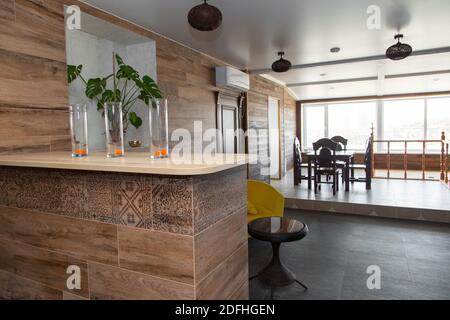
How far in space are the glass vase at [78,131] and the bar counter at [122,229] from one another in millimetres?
160

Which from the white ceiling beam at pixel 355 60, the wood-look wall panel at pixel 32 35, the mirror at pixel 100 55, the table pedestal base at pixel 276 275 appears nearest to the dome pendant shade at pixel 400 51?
the white ceiling beam at pixel 355 60

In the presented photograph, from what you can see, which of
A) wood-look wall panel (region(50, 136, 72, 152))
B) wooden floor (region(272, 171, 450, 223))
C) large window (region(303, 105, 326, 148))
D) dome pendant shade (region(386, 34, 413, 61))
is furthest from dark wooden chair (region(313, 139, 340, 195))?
large window (region(303, 105, 326, 148))

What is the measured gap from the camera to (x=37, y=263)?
1769 millimetres

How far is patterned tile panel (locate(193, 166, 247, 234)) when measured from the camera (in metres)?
1.34

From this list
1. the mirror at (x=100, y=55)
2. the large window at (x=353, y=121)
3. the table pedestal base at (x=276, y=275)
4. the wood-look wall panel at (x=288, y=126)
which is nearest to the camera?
the table pedestal base at (x=276, y=275)

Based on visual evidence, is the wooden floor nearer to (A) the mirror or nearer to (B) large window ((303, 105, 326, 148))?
(A) the mirror

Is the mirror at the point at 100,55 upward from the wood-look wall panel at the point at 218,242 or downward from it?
upward

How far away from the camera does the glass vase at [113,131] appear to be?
1.66 metres

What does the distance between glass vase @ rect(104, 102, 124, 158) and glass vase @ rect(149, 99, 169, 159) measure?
0.21 m

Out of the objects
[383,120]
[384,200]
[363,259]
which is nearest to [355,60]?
[384,200]

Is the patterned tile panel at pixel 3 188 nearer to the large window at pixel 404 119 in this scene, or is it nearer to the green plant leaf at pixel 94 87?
the green plant leaf at pixel 94 87

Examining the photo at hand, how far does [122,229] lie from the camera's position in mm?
1481

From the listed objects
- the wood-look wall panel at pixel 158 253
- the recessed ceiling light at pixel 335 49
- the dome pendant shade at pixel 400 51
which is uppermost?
the recessed ceiling light at pixel 335 49
